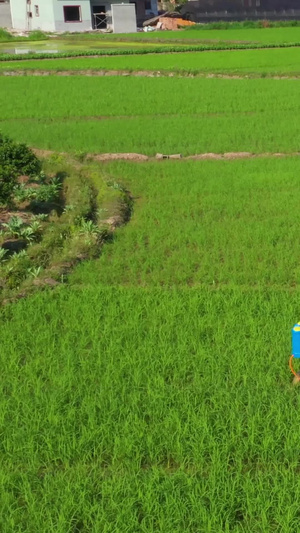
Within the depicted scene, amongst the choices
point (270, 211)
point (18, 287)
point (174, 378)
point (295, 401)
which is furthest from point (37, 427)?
point (270, 211)

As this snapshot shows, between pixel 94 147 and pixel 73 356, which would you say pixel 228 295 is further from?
pixel 94 147

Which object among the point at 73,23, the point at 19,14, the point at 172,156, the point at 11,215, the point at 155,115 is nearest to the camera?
the point at 11,215

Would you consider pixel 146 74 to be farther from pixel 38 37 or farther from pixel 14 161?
pixel 38 37

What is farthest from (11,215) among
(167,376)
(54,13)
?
(54,13)

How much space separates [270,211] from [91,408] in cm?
411

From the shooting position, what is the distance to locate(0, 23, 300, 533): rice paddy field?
2.79 meters

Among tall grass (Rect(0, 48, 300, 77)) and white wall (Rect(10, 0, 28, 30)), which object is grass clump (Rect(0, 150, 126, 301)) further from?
white wall (Rect(10, 0, 28, 30))

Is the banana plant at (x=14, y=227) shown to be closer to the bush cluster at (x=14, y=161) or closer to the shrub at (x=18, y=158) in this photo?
the bush cluster at (x=14, y=161)

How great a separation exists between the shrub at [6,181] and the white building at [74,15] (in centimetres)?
3189

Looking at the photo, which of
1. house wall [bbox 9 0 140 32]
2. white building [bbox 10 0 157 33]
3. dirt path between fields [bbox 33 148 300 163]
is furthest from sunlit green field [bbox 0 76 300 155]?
house wall [bbox 9 0 140 32]

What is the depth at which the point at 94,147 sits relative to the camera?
10484 millimetres

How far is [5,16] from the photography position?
41.2m

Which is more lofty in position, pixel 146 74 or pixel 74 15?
pixel 74 15

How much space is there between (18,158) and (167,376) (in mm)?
4607
